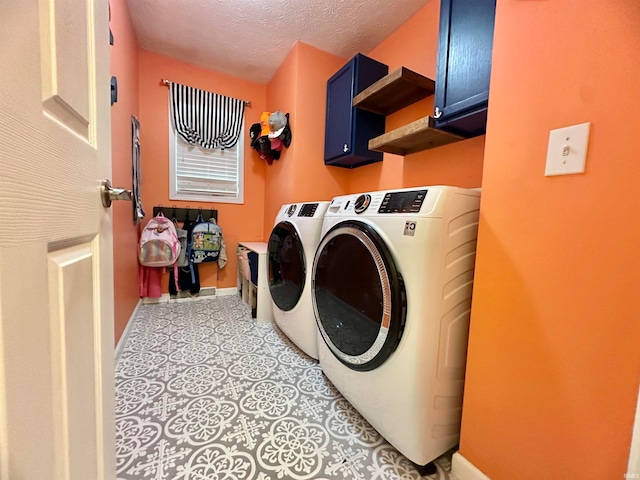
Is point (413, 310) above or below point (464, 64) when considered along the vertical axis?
below

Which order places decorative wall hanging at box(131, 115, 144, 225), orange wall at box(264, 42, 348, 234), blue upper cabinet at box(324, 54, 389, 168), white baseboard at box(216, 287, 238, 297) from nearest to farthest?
blue upper cabinet at box(324, 54, 389, 168) → decorative wall hanging at box(131, 115, 144, 225) → orange wall at box(264, 42, 348, 234) → white baseboard at box(216, 287, 238, 297)

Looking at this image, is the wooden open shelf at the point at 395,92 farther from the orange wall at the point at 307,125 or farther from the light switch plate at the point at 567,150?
the light switch plate at the point at 567,150

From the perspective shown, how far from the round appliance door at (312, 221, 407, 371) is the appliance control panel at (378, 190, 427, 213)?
0.10m

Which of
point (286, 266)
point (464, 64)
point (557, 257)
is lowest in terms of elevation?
point (286, 266)

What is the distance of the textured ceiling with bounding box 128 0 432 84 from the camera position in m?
1.72

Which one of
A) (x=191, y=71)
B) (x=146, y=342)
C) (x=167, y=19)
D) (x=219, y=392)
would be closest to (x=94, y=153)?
(x=219, y=392)

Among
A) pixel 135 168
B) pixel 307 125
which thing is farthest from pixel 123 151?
pixel 307 125

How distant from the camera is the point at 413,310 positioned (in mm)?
851

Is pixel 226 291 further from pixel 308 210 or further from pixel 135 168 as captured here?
pixel 308 210

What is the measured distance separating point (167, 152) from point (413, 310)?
266 cm

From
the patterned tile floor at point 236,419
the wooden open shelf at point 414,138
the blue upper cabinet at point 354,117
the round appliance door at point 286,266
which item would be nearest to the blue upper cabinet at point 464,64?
the wooden open shelf at point 414,138

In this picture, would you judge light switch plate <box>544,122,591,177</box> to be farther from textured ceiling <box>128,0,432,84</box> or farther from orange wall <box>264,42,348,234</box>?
orange wall <box>264,42,348,234</box>

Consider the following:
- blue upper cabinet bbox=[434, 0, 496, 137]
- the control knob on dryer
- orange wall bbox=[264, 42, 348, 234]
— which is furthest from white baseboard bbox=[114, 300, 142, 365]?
blue upper cabinet bbox=[434, 0, 496, 137]

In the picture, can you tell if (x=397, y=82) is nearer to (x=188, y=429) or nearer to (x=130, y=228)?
(x=188, y=429)
